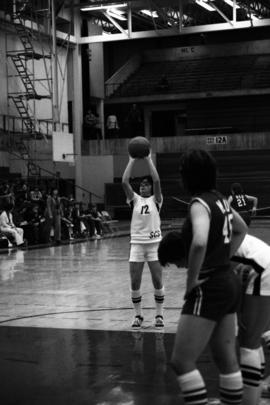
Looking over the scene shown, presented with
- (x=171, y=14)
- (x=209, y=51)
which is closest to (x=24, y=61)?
(x=171, y=14)

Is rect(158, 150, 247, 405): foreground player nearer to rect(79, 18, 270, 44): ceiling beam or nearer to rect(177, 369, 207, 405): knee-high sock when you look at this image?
rect(177, 369, 207, 405): knee-high sock

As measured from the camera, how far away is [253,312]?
4375 mm

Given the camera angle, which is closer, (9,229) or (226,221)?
(226,221)

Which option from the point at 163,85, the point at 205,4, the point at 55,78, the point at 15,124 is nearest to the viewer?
the point at 55,78

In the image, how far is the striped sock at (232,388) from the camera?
3.93 meters

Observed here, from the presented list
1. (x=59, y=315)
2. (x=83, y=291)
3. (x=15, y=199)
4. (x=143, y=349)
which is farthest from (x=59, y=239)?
(x=143, y=349)

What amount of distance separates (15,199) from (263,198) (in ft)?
47.6

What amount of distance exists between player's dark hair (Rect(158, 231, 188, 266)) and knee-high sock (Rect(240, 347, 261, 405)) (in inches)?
30.8

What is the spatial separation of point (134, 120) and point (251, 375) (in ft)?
105

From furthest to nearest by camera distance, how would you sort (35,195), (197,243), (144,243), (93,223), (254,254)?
(93,223)
(35,195)
(144,243)
(254,254)
(197,243)

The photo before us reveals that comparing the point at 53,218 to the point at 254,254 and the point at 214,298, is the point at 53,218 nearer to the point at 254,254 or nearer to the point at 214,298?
the point at 254,254

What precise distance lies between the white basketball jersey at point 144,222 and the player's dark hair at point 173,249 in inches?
139

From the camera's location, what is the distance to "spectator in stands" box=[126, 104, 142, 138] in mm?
35969

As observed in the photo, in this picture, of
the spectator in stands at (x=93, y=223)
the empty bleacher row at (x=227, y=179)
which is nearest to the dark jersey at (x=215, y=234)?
the spectator in stands at (x=93, y=223)
